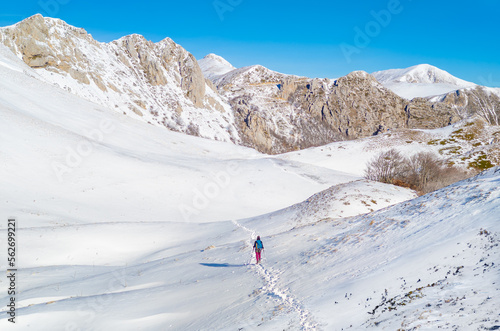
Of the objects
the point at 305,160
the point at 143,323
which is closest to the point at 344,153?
the point at 305,160

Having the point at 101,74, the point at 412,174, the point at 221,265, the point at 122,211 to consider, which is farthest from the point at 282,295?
the point at 101,74

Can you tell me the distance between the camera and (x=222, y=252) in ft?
67.1

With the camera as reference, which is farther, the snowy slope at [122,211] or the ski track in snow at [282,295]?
the snowy slope at [122,211]

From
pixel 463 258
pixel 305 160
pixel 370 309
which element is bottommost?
pixel 370 309

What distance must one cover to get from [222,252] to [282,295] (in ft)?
30.8

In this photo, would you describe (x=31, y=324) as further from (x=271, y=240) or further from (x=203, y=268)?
(x=271, y=240)

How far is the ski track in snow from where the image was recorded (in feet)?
29.7

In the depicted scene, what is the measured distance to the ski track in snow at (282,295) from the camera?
9047 millimetres

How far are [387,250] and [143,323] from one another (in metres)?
9.41

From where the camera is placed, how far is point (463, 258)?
930 centimetres

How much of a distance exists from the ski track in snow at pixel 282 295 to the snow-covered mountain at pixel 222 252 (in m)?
0.06

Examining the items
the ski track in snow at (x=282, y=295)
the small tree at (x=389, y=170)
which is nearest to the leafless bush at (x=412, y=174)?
the small tree at (x=389, y=170)

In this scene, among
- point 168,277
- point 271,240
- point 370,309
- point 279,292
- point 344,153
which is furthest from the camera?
point 344,153

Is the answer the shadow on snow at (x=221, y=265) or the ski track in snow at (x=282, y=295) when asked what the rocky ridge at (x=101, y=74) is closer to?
the shadow on snow at (x=221, y=265)
